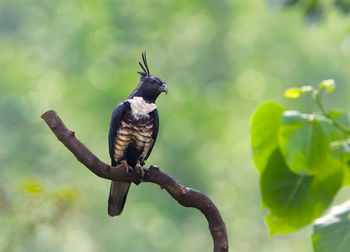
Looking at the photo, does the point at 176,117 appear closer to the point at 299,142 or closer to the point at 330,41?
the point at 330,41

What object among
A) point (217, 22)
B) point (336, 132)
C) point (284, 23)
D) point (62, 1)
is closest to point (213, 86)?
point (217, 22)

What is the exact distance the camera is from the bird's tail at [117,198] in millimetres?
2619

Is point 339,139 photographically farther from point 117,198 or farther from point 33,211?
point 33,211

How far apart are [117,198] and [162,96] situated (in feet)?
21.0

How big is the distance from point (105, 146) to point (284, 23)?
5.18 meters

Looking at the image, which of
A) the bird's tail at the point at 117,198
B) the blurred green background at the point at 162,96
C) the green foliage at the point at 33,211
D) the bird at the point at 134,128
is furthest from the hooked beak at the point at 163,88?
the blurred green background at the point at 162,96

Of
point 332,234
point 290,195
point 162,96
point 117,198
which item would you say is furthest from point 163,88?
point 162,96

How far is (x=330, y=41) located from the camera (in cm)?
1181

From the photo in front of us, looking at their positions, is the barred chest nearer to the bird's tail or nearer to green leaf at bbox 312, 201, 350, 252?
the bird's tail

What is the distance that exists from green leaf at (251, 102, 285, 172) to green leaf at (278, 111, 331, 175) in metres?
0.10

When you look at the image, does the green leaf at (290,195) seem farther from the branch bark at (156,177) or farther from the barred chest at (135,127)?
the barred chest at (135,127)

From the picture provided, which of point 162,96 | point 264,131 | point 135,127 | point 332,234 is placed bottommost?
point 332,234

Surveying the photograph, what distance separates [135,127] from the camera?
2.78 m

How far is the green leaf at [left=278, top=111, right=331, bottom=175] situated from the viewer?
6.93 feet
